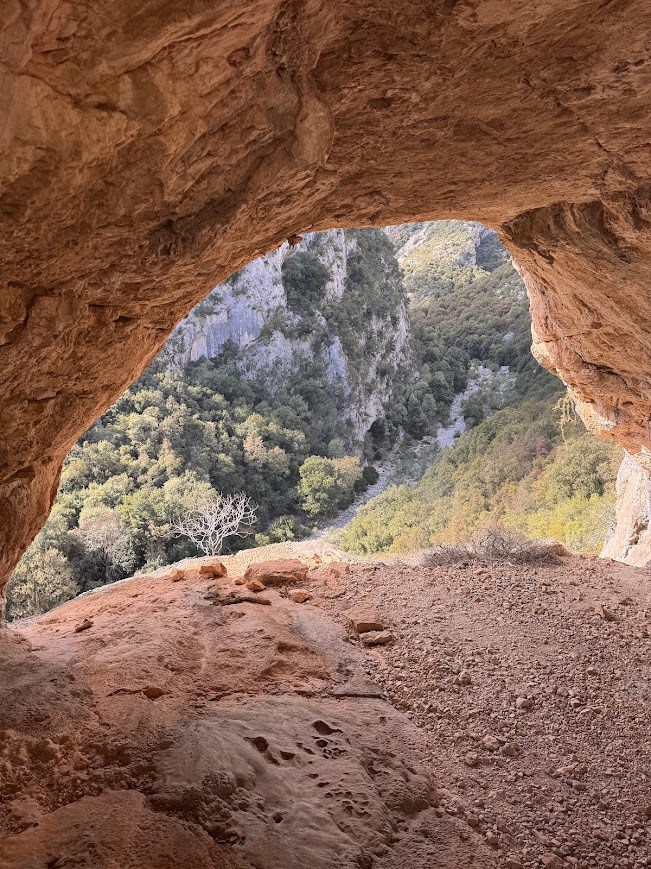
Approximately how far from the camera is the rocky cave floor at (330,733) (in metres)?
3.30

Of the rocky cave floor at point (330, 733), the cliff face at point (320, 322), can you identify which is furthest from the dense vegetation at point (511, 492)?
the cliff face at point (320, 322)

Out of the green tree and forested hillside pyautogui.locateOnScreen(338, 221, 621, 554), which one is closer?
forested hillside pyautogui.locateOnScreen(338, 221, 621, 554)

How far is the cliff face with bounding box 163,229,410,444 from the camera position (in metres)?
34.1

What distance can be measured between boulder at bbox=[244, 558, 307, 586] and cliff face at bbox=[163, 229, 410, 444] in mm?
25927

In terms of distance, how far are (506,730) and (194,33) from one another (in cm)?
463

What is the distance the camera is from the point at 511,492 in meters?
20.0

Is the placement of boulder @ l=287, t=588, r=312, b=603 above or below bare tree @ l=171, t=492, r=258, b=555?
above

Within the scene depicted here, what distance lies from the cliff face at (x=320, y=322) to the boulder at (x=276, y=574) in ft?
85.1

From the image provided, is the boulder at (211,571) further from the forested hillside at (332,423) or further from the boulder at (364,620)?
the forested hillside at (332,423)

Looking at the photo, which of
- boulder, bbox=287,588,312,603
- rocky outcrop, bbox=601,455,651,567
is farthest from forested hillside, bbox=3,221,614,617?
boulder, bbox=287,588,312,603

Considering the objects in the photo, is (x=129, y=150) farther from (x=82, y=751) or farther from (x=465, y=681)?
(x=465, y=681)

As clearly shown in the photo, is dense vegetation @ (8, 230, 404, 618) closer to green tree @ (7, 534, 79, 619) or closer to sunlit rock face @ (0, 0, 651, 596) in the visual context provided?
green tree @ (7, 534, 79, 619)

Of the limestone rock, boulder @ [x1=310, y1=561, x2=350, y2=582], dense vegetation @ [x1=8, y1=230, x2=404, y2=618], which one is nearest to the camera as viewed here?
the limestone rock

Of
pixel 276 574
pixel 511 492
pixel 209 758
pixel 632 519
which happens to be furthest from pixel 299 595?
pixel 511 492
